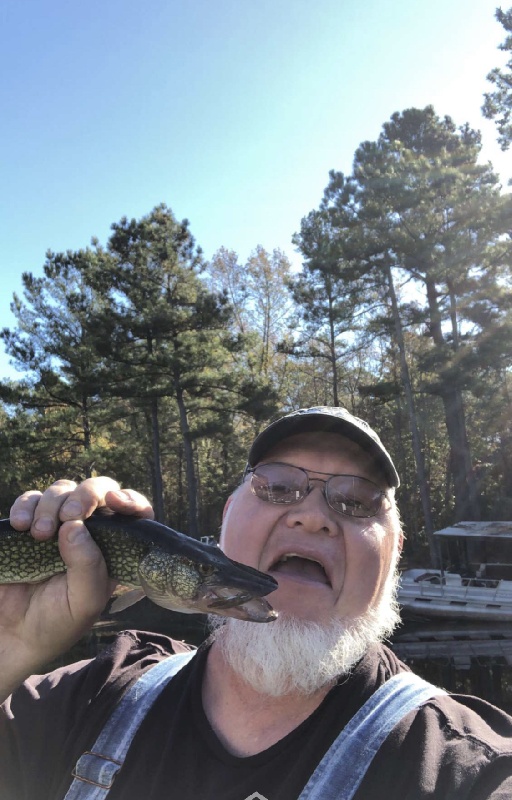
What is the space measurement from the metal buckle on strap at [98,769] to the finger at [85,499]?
0.75 m

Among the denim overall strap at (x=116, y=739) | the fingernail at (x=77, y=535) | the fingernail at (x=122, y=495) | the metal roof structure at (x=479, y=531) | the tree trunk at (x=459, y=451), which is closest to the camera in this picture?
the denim overall strap at (x=116, y=739)

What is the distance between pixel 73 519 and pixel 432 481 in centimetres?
3325

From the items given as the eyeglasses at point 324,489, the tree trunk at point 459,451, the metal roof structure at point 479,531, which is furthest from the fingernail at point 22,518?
the tree trunk at point 459,451

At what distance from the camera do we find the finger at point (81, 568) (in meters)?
1.85

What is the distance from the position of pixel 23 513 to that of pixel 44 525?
0.12 m

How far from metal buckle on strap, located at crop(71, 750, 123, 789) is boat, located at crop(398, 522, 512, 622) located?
586 inches

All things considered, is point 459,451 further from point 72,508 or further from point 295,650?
point 72,508

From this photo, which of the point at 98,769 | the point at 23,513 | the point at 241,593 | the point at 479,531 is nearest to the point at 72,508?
the point at 23,513

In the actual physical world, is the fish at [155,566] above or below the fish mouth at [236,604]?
above

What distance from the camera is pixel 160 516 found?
919 inches

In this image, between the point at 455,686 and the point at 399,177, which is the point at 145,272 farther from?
the point at 455,686

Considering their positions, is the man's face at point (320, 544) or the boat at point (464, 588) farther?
the boat at point (464, 588)

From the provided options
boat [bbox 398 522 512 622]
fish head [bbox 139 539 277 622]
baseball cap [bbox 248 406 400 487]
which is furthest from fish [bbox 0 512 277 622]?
boat [bbox 398 522 512 622]

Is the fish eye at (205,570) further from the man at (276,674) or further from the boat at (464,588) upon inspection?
the boat at (464,588)
